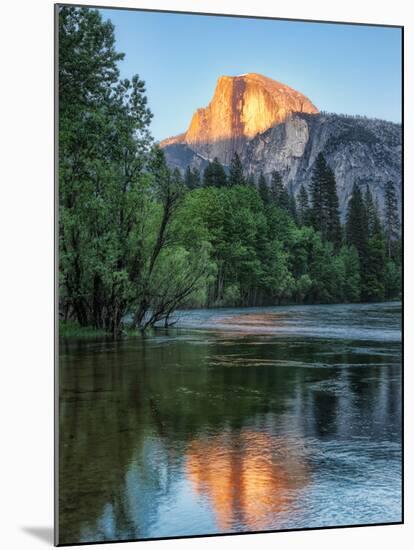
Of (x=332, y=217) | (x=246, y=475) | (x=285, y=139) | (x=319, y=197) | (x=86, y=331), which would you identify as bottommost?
(x=246, y=475)

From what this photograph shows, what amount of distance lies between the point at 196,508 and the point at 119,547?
635 millimetres

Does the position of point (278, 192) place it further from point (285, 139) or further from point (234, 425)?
point (234, 425)

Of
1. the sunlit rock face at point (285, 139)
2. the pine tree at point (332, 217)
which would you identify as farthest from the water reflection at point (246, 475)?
the sunlit rock face at point (285, 139)

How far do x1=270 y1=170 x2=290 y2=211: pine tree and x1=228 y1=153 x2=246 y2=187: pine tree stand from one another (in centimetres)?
26

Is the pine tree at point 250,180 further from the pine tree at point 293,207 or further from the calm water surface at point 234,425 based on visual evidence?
the calm water surface at point 234,425

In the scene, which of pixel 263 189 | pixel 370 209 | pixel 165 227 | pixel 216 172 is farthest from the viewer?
pixel 370 209

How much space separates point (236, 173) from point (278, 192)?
411mm

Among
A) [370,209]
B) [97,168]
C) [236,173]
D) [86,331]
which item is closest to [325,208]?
[370,209]

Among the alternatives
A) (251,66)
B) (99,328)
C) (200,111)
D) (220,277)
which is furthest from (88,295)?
(251,66)

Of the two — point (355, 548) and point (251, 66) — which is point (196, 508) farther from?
point (251, 66)

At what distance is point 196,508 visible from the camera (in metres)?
8.46

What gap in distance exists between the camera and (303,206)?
9.36 m

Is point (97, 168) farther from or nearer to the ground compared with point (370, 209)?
farther from the ground

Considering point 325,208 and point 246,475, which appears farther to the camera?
point 325,208
